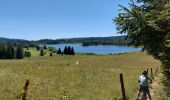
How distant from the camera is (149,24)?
18.6 meters

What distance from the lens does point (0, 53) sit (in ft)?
534

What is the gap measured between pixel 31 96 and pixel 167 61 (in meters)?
7.68

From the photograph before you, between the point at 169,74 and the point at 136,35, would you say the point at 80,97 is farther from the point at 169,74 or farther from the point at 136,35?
the point at 169,74

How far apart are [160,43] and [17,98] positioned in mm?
8287

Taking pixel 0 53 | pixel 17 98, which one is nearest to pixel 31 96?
pixel 17 98

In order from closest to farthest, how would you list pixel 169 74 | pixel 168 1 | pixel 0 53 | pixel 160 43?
1. pixel 168 1
2. pixel 160 43
3. pixel 169 74
4. pixel 0 53

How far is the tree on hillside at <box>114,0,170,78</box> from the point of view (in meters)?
18.6

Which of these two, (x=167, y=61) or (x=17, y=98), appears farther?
(x=167, y=61)

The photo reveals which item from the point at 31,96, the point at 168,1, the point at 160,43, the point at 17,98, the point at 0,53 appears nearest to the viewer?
the point at 17,98

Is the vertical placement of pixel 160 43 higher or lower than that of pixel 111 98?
higher

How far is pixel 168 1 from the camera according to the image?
18.1m

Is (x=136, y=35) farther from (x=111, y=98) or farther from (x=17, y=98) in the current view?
(x=17, y=98)

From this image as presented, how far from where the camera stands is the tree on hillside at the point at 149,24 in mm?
18641

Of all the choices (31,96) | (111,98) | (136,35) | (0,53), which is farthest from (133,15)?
(0,53)
